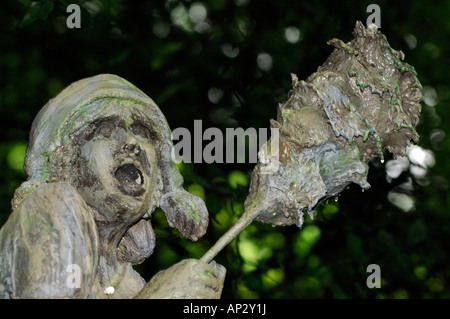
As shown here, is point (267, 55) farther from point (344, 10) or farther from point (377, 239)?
point (377, 239)

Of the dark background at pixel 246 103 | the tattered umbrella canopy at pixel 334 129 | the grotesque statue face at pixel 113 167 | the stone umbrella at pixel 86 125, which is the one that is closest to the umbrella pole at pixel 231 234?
the tattered umbrella canopy at pixel 334 129

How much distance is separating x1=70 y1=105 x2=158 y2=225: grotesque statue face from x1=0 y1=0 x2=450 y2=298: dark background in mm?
1826

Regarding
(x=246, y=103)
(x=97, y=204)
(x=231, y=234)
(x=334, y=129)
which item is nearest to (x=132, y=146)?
(x=97, y=204)

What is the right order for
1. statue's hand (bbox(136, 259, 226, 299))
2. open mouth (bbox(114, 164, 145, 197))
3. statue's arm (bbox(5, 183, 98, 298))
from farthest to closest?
open mouth (bbox(114, 164, 145, 197)) → statue's hand (bbox(136, 259, 226, 299)) → statue's arm (bbox(5, 183, 98, 298))

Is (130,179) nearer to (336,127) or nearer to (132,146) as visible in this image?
(132,146)

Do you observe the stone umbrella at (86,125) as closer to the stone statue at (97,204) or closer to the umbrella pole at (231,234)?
the stone statue at (97,204)

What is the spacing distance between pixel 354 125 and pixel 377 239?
206cm

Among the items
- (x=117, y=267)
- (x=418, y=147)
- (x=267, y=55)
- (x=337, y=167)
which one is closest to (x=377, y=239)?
(x=418, y=147)

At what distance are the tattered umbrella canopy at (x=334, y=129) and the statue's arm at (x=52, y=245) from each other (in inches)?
18.6

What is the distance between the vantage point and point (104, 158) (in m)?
1.83

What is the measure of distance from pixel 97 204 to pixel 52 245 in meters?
0.26

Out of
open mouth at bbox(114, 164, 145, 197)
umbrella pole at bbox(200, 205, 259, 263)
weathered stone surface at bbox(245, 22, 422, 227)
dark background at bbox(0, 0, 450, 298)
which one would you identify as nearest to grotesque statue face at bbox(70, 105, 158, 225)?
open mouth at bbox(114, 164, 145, 197)

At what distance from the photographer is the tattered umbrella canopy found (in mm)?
1986

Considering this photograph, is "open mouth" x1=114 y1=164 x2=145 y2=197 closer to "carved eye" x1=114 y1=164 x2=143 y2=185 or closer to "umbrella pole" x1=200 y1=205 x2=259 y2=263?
"carved eye" x1=114 y1=164 x2=143 y2=185
